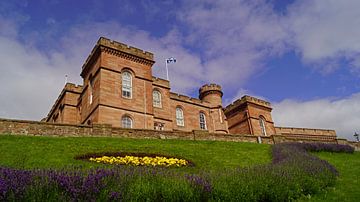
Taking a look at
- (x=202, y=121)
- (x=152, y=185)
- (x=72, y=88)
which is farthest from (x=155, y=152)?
(x=202, y=121)

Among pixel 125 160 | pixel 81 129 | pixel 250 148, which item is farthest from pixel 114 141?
pixel 250 148

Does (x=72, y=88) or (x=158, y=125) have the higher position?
(x=72, y=88)

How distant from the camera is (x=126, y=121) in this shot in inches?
1134

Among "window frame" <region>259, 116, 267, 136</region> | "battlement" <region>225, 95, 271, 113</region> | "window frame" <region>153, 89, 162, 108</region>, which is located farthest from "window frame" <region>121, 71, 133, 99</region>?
"window frame" <region>259, 116, 267, 136</region>

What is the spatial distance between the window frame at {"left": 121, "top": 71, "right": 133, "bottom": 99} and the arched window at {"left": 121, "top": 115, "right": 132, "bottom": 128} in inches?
83.4

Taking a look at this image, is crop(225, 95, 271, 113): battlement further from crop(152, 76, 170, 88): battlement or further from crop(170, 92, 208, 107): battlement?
crop(152, 76, 170, 88): battlement

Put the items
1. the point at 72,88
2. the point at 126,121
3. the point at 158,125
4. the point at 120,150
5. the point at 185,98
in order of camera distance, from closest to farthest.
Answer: the point at 120,150
the point at 126,121
the point at 158,125
the point at 72,88
the point at 185,98

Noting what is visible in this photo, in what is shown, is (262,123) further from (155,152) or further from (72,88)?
(155,152)

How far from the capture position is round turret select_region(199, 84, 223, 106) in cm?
4251

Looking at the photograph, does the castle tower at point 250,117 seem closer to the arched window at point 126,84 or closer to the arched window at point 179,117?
the arched window at point 179,117

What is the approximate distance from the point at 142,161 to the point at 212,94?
29026 mm

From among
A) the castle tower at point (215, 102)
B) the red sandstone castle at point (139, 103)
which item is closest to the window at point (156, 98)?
the red sandstone castle at point (139, 103)

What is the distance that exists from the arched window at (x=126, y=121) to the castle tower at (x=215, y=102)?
15314mm

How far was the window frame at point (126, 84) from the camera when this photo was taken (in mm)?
29844
